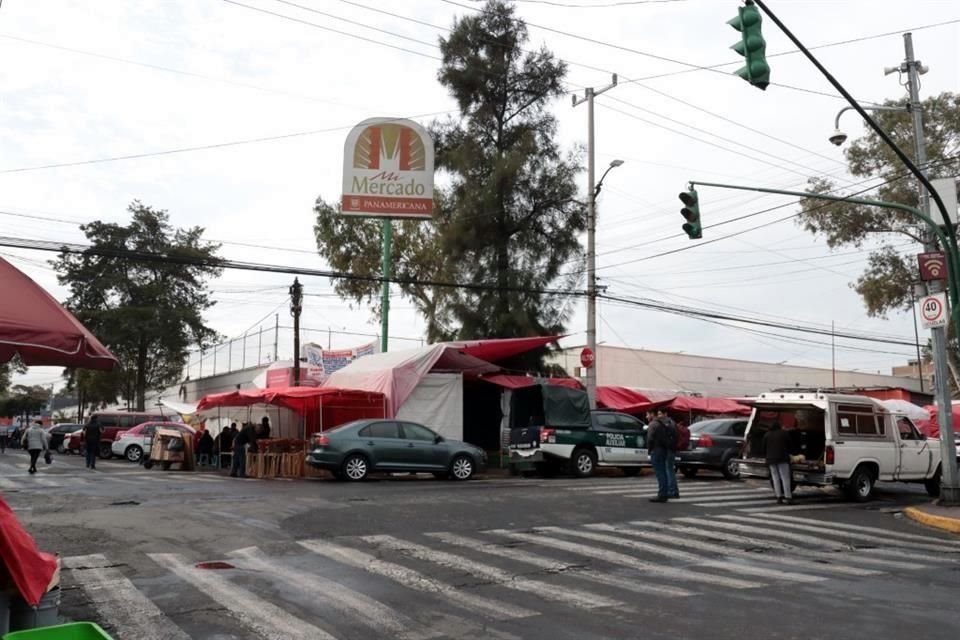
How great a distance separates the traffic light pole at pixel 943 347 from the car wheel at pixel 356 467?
10.1 meters

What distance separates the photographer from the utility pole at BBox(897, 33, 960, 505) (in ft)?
51.6

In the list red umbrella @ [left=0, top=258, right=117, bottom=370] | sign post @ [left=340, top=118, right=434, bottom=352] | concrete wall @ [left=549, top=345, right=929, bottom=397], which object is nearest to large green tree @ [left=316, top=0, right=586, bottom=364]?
sign post @ [left=340, top=118, right=434, bottom=352]

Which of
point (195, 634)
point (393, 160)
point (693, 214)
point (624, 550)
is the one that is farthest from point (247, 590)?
point (393, 160)

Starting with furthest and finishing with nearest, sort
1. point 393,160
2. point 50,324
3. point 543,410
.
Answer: point 393,160 → point 543,410 → point 50,324

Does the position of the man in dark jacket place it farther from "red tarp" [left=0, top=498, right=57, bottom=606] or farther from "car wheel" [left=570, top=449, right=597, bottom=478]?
"red tarp" [left=0, top=498, right=57, bottom=606]

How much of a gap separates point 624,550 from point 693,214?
8458 mm

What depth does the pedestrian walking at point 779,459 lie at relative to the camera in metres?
15.6

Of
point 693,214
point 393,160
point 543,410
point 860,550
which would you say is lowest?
point 860,550

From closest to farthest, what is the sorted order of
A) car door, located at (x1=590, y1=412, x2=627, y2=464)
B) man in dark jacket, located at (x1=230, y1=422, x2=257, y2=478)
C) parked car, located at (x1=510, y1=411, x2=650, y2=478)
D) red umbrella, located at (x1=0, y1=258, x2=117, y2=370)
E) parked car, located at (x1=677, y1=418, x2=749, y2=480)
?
red umbrella, located at (x1=0, y1=258, x2=117, y2=370) < parked car, located at (x1=677, y1=418, x2=749, y2=480) < parked car, located at (x1=510, y1=411, x2=650, y2=478) < man in dark jacket, located at (x1=230, y1=422, x2=257, y2=478) < car door, located at (x1=590, y1=412, x2=627, y2=464)

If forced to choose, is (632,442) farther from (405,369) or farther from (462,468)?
(405,369)

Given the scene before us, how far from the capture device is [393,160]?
30.9 metres

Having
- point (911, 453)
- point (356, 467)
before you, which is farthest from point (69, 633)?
point (911, 453)

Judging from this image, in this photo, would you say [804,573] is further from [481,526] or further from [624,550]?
[481,526]

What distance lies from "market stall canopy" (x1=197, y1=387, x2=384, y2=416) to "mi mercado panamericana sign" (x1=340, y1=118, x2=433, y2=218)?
8370 mm
